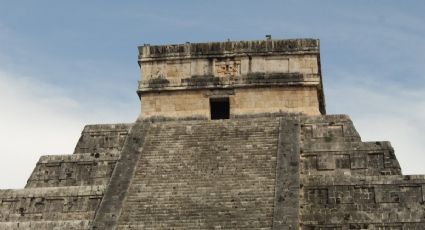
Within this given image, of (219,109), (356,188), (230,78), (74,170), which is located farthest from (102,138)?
(356,188)

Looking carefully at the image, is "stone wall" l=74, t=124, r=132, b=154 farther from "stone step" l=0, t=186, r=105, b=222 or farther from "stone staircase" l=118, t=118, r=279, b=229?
"stone step" l=0, t=186, r=105, b=222

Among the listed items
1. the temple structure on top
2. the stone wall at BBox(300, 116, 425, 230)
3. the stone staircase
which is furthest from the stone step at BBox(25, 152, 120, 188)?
the stone wall at BBox(300, 116, 425, 230)

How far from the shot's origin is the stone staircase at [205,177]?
15406 millimetres

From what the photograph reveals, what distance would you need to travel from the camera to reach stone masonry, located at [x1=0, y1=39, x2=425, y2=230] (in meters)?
15.6

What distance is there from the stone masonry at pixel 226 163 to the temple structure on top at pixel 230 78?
0.09 feet

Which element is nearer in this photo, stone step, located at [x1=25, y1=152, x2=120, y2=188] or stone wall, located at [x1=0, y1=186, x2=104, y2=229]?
stone wall, located at [x1=0, y1=186, x2=104, y2=229]

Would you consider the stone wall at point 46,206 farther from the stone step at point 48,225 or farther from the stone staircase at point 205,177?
the stone staircase at point 205,177

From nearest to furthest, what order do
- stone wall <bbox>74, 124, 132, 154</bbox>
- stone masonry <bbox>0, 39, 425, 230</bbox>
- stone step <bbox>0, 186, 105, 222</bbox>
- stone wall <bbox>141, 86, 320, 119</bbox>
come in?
stone masonry <bbox>0, 39, 425, 230</bbox> → stone step <bbox>0, 186, 105, 222</bbox> → stone wall <bbox>74, 124, 132, 154</bbox> → stone wall <bbox>141, 86, 320, 119</bbox>

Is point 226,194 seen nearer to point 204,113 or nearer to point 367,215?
point 367,215

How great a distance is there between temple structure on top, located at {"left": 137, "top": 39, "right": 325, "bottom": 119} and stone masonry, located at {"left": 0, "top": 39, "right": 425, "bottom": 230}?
0.03m

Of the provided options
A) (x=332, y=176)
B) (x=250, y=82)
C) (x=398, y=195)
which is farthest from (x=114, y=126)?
(x=398, y=195)

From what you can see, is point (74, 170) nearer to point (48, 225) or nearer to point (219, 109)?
point (48, 225)

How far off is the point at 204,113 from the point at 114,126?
231cm

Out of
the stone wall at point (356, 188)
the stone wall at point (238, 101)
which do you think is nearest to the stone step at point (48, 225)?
the stone wall at point (356, 188)
